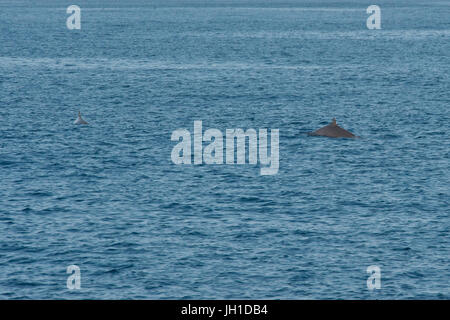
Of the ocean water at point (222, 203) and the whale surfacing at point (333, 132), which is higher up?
the whale surfacing at point (333, 132)

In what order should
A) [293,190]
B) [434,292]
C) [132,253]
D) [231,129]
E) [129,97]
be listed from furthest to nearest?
[129,97], [231,129], [293,190], [132,253], [434,292]

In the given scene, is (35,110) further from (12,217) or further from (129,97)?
(12,217)

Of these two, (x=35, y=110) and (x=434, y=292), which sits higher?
(x=35, y=110)

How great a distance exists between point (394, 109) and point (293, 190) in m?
54.6

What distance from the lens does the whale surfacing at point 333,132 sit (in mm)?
108812

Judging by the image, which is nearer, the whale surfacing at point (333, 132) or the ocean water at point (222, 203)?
the ocean water at point (222, 203)

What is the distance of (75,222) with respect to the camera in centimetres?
7231

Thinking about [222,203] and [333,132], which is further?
[333,132]

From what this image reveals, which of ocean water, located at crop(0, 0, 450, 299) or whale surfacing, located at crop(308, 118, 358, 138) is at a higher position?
whale surfacing, located at crop(308, 118, 358, 138)

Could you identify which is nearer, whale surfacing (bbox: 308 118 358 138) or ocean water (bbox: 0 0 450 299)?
ocean water (bbox: 0 0 450 299)

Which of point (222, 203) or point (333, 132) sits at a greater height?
point (333, 132)

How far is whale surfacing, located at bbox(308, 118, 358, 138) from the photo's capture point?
10881cm

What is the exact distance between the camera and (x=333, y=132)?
10925 centimetres
